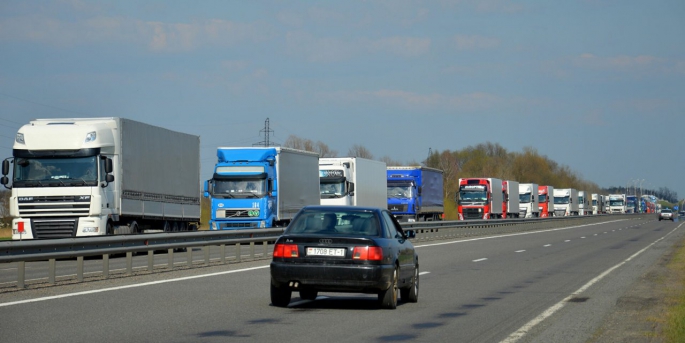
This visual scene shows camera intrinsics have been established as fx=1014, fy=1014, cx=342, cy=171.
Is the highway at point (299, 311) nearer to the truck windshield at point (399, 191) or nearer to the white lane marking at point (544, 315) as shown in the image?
the white lane marking at point (544, 315)

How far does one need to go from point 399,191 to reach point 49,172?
3047cm

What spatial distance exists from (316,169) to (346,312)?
29207mm

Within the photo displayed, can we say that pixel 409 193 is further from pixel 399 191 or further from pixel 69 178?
pixel 69 178

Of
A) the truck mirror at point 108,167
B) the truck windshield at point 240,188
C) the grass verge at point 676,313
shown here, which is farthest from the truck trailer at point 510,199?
the grass verge at point 676,313

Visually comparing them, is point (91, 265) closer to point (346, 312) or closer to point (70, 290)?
point (70, 290)

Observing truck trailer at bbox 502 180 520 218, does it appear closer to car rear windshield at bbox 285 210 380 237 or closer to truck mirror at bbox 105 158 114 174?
truck mirror at bbox 105 158 114 174

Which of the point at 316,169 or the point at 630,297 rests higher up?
the point at 316,169

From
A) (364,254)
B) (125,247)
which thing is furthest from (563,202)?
(364,254)

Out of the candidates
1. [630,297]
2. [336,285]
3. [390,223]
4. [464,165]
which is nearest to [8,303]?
[336,285]

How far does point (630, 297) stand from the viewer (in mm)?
15781

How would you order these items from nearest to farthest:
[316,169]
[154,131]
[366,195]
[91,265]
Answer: [91,265] → [154,131] → [316,169] → [366,195]

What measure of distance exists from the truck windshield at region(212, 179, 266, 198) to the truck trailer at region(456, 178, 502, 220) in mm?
32486

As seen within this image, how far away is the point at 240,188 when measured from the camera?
118 feet

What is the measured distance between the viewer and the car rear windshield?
43.4 ft
